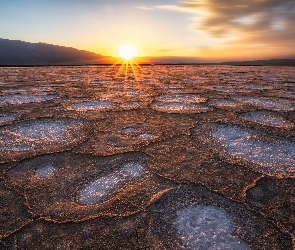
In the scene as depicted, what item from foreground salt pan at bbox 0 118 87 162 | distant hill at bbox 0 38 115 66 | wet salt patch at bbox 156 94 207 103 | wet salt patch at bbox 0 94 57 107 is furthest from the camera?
distant hill at bbox 0 38 115 66

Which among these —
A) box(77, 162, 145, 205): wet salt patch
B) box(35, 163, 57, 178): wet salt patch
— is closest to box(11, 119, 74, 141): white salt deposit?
box(35, 163, 57, 178): wet salt patch

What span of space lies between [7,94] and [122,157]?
2178 mm

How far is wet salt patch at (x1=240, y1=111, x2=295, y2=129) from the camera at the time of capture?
160 cm

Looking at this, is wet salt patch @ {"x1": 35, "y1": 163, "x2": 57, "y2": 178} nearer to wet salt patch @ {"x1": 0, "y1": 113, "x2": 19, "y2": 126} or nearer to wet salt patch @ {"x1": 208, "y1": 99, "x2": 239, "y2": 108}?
wet salt patch @ {"x1": 0, "y1": 113, "x2": 19, "y2": 126}

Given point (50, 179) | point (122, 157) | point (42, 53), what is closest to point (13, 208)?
point (50, 179)

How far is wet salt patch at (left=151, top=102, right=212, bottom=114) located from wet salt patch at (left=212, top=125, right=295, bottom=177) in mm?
501

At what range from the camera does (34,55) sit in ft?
200

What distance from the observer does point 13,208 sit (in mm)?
794

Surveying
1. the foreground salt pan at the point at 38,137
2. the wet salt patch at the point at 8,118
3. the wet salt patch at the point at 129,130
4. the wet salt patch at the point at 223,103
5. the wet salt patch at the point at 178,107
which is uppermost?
the wet salt patch at the point at 223,103

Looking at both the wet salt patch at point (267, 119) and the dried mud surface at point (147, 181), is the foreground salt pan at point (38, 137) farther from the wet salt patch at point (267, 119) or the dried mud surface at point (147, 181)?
the wet salt patch at point (267, 119)

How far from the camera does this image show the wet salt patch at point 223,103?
2123 millimetres

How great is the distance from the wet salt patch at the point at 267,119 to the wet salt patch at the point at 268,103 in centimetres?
26

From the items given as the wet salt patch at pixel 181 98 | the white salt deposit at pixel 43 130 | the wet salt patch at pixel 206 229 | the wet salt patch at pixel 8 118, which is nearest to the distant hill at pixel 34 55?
the wet salt patch at pixel 181 98

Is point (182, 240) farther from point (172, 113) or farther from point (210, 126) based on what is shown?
point (172, 113)
